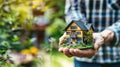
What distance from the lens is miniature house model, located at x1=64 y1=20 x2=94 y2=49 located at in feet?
10.00

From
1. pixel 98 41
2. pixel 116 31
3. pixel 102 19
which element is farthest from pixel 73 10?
pixel 98 41

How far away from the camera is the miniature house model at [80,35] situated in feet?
10.00

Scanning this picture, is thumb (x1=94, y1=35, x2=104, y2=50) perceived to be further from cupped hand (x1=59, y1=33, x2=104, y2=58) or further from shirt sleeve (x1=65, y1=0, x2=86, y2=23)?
shirt sleeve (x1=65, y1=0, x2=86, y2=23)

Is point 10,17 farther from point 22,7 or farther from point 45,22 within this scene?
point 45,22

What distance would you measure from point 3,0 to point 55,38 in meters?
0.48

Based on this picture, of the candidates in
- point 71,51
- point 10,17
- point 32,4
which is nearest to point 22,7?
point 32,4

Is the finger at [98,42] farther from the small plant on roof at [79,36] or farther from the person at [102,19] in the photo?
the person at [102,19]

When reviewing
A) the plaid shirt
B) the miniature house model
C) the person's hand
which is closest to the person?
the plaid shirt

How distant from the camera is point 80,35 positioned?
10.0ft

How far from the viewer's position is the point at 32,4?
3811 millimetres

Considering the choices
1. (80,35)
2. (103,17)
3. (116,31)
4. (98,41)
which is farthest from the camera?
(103,17)

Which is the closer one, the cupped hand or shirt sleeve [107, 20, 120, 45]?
the cupped hand

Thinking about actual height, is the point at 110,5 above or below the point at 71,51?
above

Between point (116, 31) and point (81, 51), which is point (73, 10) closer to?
point (116, 31)
